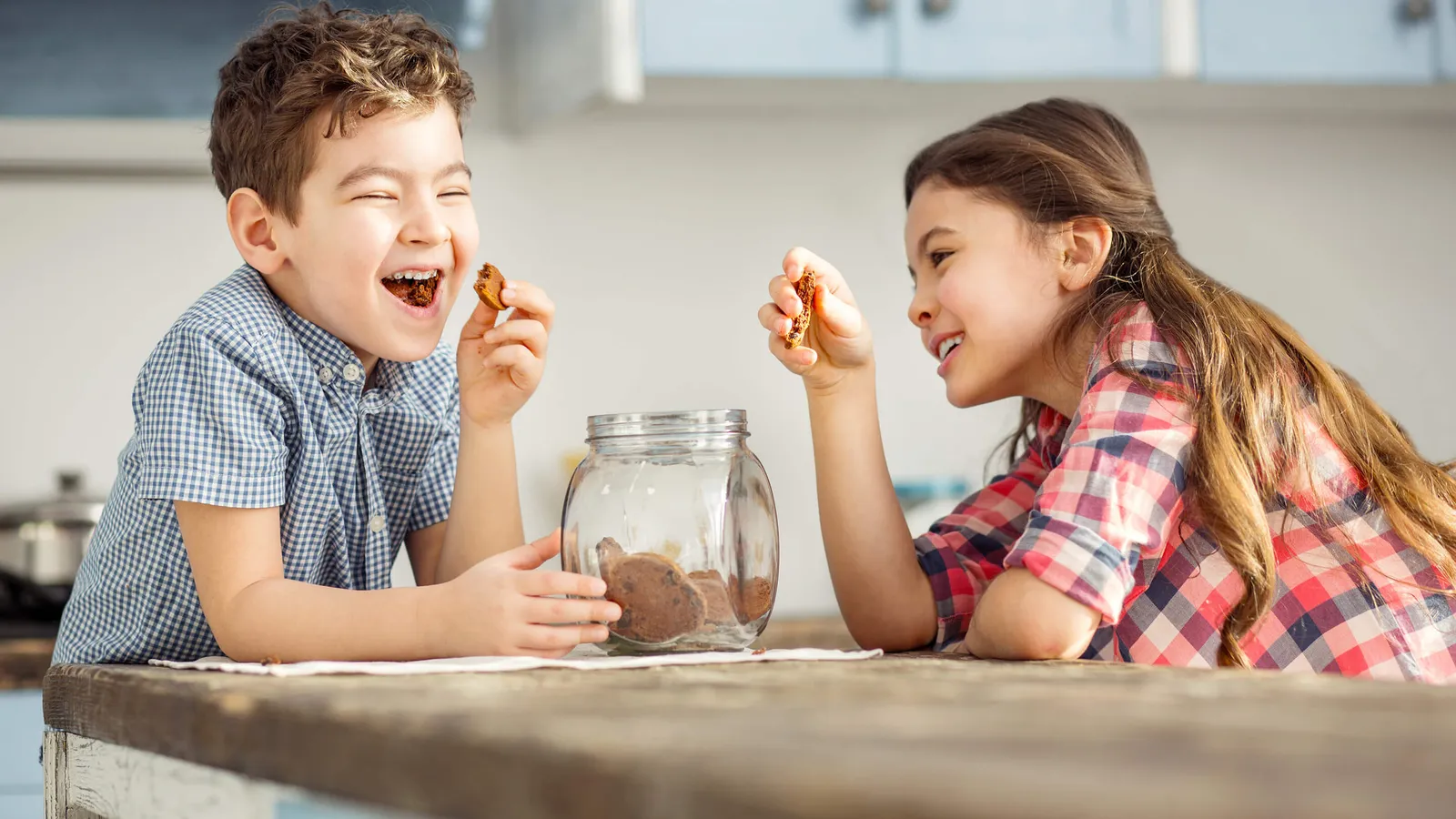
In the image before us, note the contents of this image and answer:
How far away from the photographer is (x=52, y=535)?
2098mm

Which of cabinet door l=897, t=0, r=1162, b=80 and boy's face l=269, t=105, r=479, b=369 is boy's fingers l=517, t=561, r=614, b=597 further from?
cabinet door l=897, t=0, r=1162, b=80

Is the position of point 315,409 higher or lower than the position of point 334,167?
lower

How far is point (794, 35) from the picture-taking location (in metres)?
2.12

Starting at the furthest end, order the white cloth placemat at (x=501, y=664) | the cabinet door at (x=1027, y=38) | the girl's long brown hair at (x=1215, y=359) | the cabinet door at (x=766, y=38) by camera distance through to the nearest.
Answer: the cabinet door at (x=1027, y=38) < the cabinet door at (x=766, y=38) < the girl's long brown hair at (x=1215, y=359) < the white cloth placemat at (x=501, y=664)

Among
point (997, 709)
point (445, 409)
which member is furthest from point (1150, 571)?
point (445, 409)

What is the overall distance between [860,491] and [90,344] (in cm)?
168

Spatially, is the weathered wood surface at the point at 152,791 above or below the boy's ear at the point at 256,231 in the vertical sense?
below

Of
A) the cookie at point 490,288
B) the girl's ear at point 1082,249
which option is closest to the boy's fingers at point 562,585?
the cookie at point 490,288

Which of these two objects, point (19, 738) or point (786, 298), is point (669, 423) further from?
point (19, 738)

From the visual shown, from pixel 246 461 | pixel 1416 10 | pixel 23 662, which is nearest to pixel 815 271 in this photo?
pixel 246 461

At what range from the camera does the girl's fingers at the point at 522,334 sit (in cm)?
107

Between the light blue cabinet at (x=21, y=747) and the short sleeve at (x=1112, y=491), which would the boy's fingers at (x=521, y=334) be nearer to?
the short sleeve at (x=1112, y=491)

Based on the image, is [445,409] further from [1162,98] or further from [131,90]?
[1162,98]

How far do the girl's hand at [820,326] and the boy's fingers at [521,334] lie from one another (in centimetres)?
18
